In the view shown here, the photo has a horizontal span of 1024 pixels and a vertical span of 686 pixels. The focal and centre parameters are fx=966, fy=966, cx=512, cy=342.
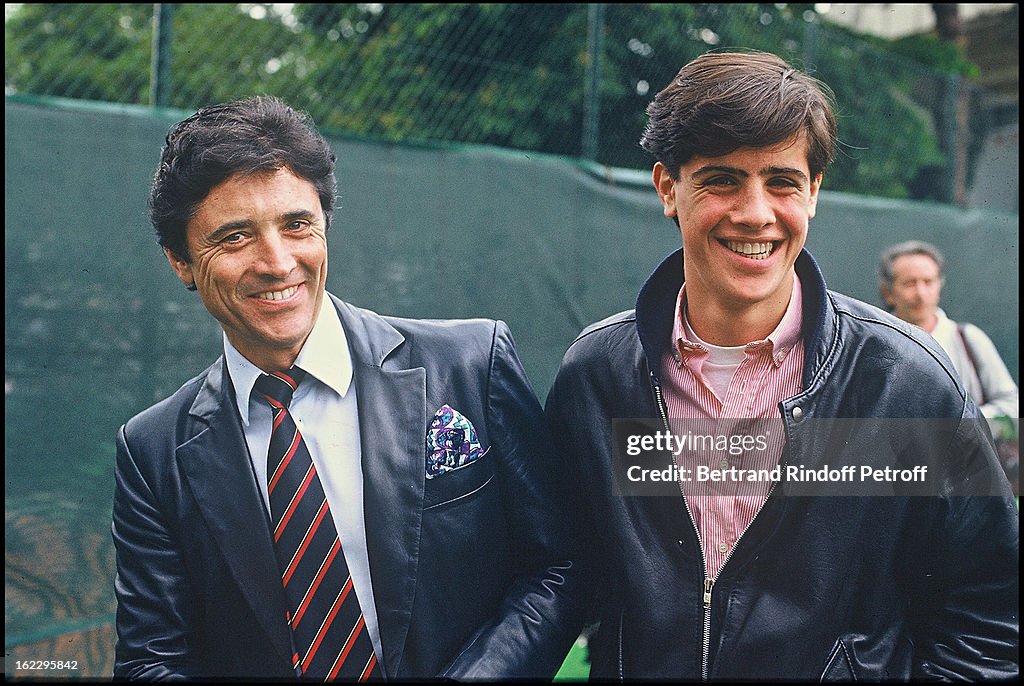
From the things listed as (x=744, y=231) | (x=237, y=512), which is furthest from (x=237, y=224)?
(x=744, y=231)

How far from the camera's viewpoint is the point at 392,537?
5.85ft

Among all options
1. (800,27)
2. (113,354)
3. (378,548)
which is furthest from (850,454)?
(800,27)

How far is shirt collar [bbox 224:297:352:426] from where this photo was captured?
185 centimetres

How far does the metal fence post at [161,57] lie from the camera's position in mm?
3287

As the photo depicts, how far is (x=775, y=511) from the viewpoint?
1729 millimetres

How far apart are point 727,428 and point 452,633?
2.12 ft

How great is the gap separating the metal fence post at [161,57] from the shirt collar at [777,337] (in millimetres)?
2176

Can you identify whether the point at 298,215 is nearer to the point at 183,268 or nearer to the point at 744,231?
the point at 183,268

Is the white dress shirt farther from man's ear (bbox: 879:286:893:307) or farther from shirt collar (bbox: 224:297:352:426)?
man's ear (bbox: 879:286:893:307)

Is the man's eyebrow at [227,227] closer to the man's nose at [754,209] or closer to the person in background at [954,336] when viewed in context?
the man's nose at [754,209]

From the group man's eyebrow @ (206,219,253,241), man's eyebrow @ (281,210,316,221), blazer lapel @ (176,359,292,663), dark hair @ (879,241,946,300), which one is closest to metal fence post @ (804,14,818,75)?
dark hair @ (879,241,946,300)

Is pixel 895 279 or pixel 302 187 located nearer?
pixel 302 187

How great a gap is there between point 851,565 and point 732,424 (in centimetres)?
32

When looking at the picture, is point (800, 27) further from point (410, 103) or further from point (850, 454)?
point (850, 454)
